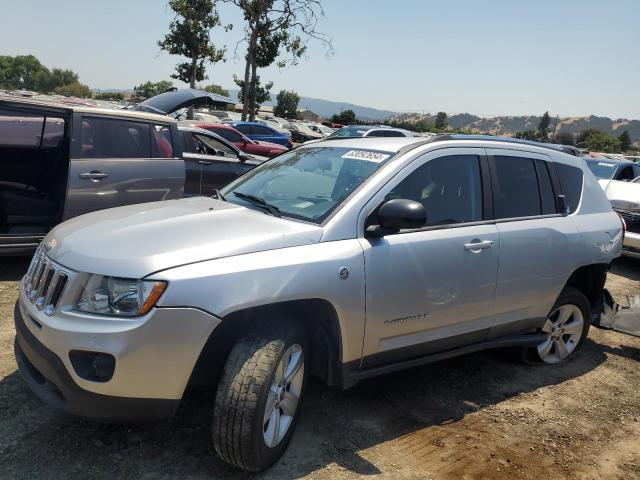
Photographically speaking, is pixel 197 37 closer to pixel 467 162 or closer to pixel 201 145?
pixel 201 145

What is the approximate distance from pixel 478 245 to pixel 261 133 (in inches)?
688

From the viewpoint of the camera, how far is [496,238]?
362 cm

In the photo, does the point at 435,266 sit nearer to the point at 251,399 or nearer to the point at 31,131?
the point at 251,399

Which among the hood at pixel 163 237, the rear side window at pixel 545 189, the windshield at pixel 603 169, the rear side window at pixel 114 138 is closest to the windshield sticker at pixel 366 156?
the hood at pixel 163 237

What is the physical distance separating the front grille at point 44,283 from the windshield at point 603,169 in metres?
11.0

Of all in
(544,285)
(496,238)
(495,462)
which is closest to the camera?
(495,462)

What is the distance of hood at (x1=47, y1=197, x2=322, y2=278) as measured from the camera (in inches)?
98.6

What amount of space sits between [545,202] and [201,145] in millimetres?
5607

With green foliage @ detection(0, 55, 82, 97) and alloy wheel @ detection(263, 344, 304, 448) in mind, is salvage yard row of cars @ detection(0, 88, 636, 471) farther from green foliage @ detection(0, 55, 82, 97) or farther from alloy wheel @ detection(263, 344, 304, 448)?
green foliage @ detection(0, 55, 82, 97)

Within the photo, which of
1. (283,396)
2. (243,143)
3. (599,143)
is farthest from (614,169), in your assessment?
(599,143)

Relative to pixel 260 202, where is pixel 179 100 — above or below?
above

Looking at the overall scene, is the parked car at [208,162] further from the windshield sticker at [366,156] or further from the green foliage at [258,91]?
the green foliage at [258,91]

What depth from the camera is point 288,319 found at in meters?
2.81

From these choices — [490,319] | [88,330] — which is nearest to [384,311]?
[490,319]
